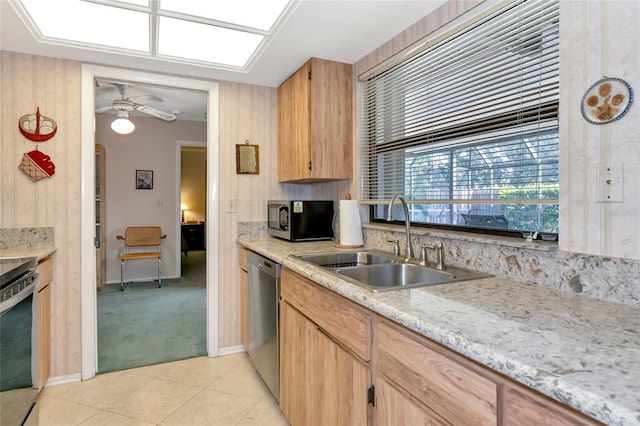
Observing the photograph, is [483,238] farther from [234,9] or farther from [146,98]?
[146,98]

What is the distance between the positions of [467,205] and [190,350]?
7.71 feet

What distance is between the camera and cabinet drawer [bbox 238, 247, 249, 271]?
2.66m

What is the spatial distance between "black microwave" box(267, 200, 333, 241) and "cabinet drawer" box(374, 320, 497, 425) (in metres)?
1.48

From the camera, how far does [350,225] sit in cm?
227

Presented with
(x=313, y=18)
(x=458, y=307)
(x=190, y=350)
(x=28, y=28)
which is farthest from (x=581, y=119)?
(x=190, y=350)

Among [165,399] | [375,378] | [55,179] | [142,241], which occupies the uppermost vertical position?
[55,179]

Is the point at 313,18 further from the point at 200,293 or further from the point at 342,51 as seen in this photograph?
the point at 200,293

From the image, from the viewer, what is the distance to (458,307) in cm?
103

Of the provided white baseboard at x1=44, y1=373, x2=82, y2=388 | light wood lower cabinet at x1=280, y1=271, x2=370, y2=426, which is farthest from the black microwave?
white baseboard at x1=44, y1=373, x2=82, y2=388

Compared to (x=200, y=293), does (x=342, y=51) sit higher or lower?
higher

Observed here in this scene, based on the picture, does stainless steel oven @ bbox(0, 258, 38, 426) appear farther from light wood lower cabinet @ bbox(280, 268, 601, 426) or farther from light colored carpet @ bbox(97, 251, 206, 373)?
light wood lower cabinet @ bbox(280, 268, 601, 426)

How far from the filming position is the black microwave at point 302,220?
8.38ft

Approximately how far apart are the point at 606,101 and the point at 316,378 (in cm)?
145

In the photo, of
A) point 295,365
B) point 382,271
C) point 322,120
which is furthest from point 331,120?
point 295,365
